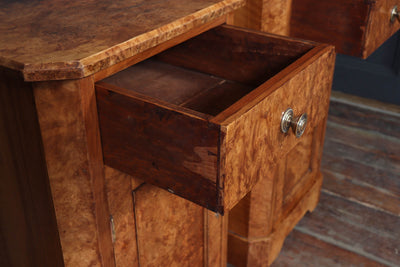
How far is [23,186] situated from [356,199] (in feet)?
4.78

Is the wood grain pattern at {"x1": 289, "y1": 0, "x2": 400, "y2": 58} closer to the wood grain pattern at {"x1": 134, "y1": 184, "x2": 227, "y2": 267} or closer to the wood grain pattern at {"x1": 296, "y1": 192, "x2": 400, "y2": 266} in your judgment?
the wood grain pattern at {"x1": 134, "y1": 184, "x2": 227, "y2": 267}

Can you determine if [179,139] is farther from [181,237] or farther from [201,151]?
[181,237]

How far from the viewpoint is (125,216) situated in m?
0.97

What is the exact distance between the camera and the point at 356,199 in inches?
79.7

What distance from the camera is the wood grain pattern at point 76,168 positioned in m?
0.79

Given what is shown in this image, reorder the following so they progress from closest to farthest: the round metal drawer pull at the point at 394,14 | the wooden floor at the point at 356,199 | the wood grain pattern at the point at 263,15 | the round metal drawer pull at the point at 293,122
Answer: the round metal drawer pull at the point at 293,122 < the wood grain pattern at the point at 263,15 < the round metal drawer pull at the point at 394,14 < the wooden floor at the point at 356,199

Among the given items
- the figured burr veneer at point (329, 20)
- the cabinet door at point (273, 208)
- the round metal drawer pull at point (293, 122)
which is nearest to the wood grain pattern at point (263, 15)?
the figured burr veneer at point (329, 20)

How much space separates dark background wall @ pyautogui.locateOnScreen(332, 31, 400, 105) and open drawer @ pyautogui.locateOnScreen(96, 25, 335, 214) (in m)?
1.86

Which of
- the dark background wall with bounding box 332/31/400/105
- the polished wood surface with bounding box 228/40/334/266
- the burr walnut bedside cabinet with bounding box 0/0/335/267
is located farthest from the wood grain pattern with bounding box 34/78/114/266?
the dark background wall with bounding box 332/31/400/105

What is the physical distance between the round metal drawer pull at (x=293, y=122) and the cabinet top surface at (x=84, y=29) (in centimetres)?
24

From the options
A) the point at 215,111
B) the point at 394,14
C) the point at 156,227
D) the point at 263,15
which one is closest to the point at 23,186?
the point at 156,227

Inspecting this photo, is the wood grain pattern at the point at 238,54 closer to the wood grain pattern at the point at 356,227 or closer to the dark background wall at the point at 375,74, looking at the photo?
the wood grain pattern at the point at 356,227

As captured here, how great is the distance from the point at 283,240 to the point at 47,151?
1.13 metres

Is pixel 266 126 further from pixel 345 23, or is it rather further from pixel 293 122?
pixel 345 23
